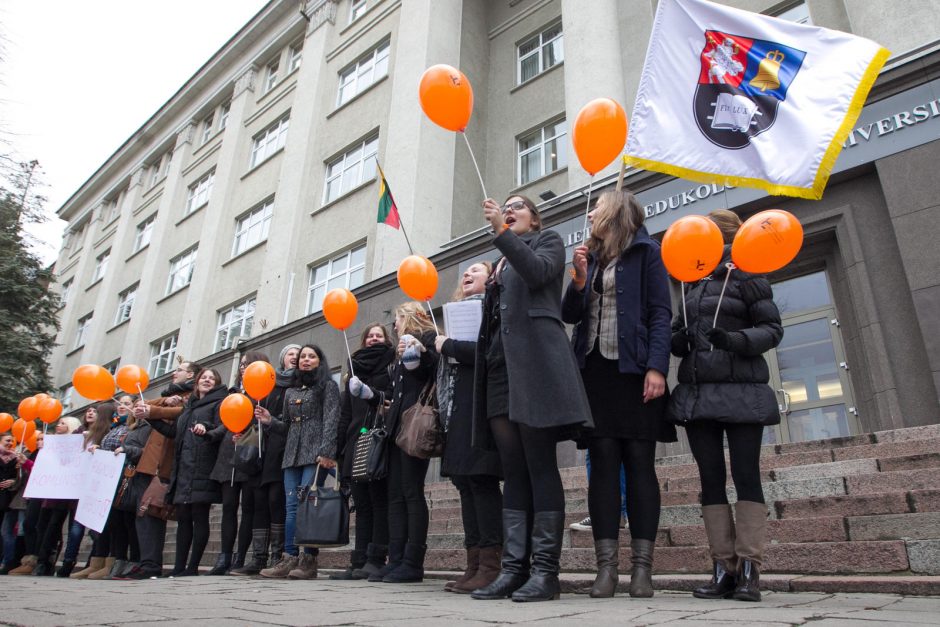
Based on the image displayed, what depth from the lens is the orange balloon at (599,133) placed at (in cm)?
404

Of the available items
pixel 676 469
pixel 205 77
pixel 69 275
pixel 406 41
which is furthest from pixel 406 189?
pixel 69 275

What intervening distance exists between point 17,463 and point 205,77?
21.5 meters

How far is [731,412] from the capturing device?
316 centimetres

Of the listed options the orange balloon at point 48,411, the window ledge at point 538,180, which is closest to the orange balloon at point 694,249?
the orange balloon at point 48,411

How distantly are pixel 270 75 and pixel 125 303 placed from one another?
36.1ft

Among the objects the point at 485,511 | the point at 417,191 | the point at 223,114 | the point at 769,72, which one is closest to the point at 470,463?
the point at 485,511

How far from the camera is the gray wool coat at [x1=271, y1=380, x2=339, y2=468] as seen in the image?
18.0 ft

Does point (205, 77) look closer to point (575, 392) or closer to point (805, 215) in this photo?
point (805, 215)

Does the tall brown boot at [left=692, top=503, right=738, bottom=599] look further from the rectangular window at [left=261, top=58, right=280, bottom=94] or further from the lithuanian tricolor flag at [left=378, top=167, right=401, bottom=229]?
the rectangular window at [left=261, top=58, right=280, bottom=94]

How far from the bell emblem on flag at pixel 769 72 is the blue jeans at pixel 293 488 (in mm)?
4660

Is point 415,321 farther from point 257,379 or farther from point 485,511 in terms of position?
point 257,379

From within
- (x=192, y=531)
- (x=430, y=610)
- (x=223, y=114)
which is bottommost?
(x=430, y=610)

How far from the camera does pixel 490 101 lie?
16.1m

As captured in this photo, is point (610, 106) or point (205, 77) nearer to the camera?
point (610, 106)
